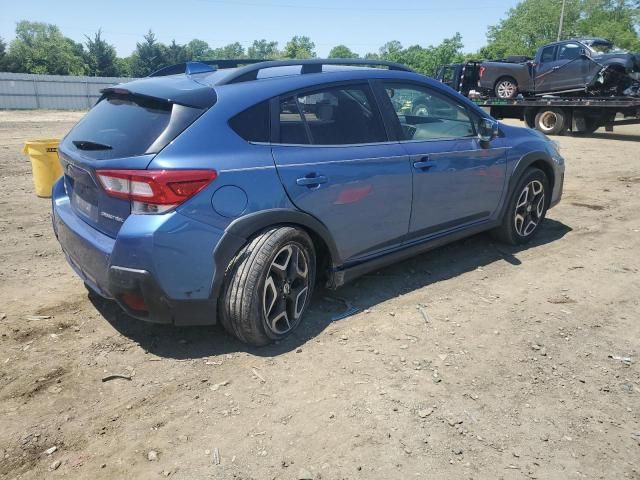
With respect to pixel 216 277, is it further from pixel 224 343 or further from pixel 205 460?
pixel 205 460

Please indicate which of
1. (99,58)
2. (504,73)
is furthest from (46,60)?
(504,73)

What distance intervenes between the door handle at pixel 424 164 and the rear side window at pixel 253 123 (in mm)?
1257

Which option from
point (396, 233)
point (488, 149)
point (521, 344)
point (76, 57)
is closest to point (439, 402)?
point (521, 344)

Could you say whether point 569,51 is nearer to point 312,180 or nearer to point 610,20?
point 312,180

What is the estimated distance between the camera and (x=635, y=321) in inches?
146

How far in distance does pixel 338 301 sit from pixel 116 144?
1.90m

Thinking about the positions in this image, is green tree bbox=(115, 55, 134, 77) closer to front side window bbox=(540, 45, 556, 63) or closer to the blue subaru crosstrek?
front side window bbox=(540, 45, 556, 63)

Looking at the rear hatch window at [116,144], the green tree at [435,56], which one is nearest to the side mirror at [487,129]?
the rear hatch window at [116,144]

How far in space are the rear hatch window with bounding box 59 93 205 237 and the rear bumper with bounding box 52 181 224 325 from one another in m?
0.14

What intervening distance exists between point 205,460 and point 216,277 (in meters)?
1.00

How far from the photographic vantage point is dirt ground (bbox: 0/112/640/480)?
7.80ft

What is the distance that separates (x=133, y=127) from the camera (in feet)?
10.00

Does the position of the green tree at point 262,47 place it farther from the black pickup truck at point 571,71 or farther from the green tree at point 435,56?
the black pickup truck at point 571,71

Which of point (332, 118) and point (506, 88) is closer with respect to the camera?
point (332, 118)
